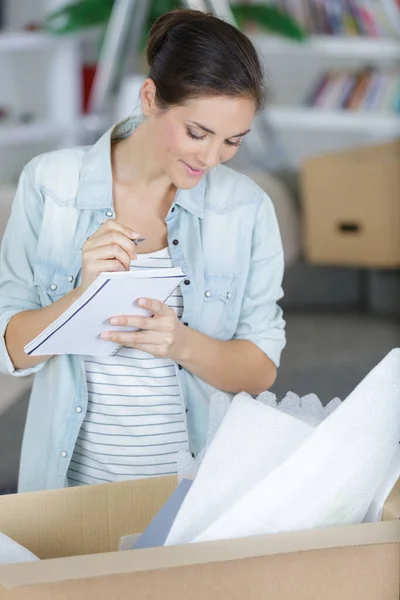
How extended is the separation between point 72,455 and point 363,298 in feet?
3.66

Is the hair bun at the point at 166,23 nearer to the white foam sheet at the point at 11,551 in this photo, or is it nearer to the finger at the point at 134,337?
the finger at the point at 134,337

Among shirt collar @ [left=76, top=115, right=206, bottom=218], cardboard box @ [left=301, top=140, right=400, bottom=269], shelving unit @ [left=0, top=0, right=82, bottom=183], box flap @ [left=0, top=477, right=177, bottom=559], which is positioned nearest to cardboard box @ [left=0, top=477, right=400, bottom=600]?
box flap @ [left=0, top=477, right=177, bottom=559]

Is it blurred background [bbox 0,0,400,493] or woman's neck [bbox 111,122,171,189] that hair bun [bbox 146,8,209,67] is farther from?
blurred background [bbox 0,0,400,493]

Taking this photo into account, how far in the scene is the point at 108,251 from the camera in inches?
38.3

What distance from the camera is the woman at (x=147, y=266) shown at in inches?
43.3

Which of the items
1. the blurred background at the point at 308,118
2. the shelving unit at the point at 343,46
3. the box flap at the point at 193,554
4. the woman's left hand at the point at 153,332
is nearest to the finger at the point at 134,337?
the woman's left hand at the point at 153,332

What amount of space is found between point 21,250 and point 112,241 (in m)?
0.18

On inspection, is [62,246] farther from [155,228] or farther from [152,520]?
[152,520]

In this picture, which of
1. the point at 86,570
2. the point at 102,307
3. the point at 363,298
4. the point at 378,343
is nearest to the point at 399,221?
the point at 363,298

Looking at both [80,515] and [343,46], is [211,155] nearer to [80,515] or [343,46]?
[80,515]

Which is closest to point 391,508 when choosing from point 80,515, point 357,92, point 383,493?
point 383,493

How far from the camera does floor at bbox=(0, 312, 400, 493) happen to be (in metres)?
1.40

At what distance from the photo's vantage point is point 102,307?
0.97 m

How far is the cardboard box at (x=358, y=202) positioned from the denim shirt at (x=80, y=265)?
71.7 inches
